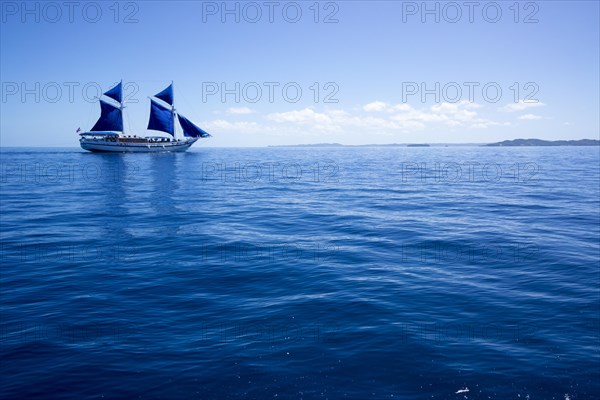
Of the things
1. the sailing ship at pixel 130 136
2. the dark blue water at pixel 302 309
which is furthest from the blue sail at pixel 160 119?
the dark blue water at pixel 302 309

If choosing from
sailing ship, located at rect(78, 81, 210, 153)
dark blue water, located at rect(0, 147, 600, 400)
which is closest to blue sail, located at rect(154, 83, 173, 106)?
sailing ship, located at rect(78, 81, 210, 153)

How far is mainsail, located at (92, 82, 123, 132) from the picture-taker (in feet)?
333

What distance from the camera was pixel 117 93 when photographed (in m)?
107

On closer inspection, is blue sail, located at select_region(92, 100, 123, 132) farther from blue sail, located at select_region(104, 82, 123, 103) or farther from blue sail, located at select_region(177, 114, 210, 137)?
blue sail, located at select_region(177, 114, 210, 137)

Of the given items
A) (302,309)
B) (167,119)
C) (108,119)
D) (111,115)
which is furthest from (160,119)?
(302,309)

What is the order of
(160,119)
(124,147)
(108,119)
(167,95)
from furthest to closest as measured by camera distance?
(167,95)
(160,119)
(124,147)
(108,119)

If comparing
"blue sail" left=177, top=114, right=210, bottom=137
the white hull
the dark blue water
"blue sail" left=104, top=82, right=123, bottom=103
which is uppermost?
"blue sail" left=104, top=82, right=123, bottom=103

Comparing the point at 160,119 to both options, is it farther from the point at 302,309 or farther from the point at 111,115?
the point at 302,309

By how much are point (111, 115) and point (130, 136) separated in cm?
812

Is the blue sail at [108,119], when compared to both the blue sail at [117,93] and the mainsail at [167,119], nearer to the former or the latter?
the blue sail at [117,93]

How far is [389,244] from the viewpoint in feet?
50.5

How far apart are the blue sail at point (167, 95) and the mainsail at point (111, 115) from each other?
1083 cm

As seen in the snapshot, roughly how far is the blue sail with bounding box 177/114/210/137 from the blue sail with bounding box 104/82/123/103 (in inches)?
653

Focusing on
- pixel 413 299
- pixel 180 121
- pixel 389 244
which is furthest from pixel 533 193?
pixel 180 121
